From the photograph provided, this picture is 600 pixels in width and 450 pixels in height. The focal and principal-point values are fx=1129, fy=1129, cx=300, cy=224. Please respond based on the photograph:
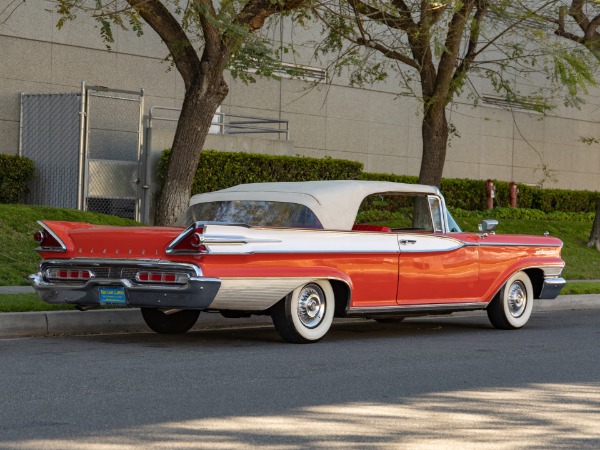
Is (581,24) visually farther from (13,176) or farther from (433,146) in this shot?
(13,176)

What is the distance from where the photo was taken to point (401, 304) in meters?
11.4

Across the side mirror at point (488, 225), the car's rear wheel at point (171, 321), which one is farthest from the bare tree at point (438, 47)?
the car's rear wheel at point (171, 321)

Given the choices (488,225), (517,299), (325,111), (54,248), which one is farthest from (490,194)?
(54,248)

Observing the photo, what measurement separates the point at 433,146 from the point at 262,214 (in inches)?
371

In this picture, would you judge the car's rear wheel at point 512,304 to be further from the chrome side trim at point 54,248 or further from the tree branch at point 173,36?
the tree branch at point 173,36

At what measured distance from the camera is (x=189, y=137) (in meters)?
15.7

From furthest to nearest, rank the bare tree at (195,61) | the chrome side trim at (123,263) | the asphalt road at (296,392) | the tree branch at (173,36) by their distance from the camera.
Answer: the tree branch at (173,36), the bare tree at (195,61), the chrome side trim at (123,263), the asphalt road at (296,392)

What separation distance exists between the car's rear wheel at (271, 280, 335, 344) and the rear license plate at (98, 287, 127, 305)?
4.76ft

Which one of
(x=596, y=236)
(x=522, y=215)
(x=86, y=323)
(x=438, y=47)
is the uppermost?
(x=438, y=47)

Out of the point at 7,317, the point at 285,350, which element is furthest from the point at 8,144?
the point at 285,350

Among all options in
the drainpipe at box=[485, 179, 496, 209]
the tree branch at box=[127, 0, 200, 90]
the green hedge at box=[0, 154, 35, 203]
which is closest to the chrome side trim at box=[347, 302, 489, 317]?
the tree branch at box=[127, 0, 200, 90]

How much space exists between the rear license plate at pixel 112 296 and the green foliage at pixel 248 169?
11970 mm

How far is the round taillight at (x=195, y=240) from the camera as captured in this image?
966 centimetres

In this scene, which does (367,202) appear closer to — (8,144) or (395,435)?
(395,435)
